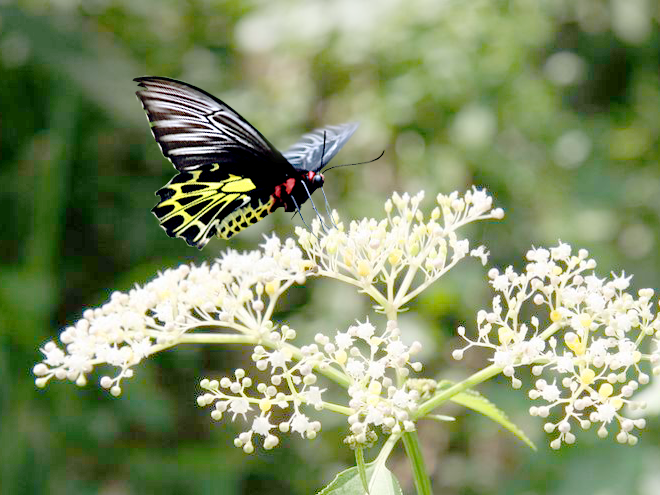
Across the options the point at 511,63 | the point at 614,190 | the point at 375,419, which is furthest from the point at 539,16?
the point at 375,419

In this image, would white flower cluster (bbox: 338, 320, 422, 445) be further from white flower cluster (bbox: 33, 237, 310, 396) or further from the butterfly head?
the butterfly head

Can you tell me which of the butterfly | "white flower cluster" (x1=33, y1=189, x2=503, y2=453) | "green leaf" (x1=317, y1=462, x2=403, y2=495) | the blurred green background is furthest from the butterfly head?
the blurred green background

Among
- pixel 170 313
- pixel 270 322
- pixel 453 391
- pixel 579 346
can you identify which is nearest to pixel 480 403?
pixel 453 391

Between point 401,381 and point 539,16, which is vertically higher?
point 539,16

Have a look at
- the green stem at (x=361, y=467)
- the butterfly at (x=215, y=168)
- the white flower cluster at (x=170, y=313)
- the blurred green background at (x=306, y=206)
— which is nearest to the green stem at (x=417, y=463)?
the green stem at (x=361, y=467)

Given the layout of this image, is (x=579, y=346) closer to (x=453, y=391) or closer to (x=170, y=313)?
(x=453, y=391)

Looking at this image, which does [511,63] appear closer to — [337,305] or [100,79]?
[337,305]

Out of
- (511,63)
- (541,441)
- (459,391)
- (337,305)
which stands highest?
(511,63)

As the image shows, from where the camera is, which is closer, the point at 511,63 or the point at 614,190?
the point at 511,63
